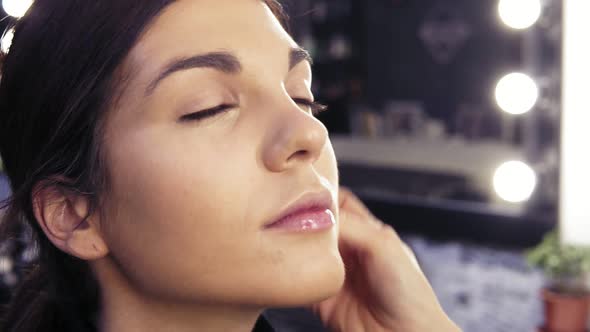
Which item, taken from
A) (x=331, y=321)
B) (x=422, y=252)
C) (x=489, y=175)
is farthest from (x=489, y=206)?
(x=331, y=321)

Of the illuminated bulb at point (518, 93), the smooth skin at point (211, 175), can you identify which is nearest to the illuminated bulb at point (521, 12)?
the illuminated bulb at point (518, 93)

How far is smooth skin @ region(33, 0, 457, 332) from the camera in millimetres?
741

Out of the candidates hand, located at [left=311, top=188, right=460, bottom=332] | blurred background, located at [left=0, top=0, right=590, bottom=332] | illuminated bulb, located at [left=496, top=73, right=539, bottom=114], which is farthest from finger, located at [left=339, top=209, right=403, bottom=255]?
illuminated bulb, located at [left=496, top=73, right=539, bottom=114]

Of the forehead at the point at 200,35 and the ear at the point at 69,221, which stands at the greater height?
the forehead at the point at 200,35

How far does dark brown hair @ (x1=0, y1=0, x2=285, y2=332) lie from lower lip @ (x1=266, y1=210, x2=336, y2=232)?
25 centimetres

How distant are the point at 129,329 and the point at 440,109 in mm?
5586

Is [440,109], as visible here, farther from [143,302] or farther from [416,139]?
[143,302]

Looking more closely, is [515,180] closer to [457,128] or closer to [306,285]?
[306,285]

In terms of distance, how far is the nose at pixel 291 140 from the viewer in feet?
2.43

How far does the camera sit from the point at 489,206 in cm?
463

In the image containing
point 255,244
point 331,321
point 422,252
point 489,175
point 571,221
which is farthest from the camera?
point 489,175

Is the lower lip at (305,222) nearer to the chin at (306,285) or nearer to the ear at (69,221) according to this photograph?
the chin at (306,285)

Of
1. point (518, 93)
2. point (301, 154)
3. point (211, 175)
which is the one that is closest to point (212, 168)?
point (211, 175)

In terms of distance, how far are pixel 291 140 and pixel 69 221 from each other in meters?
0.35
